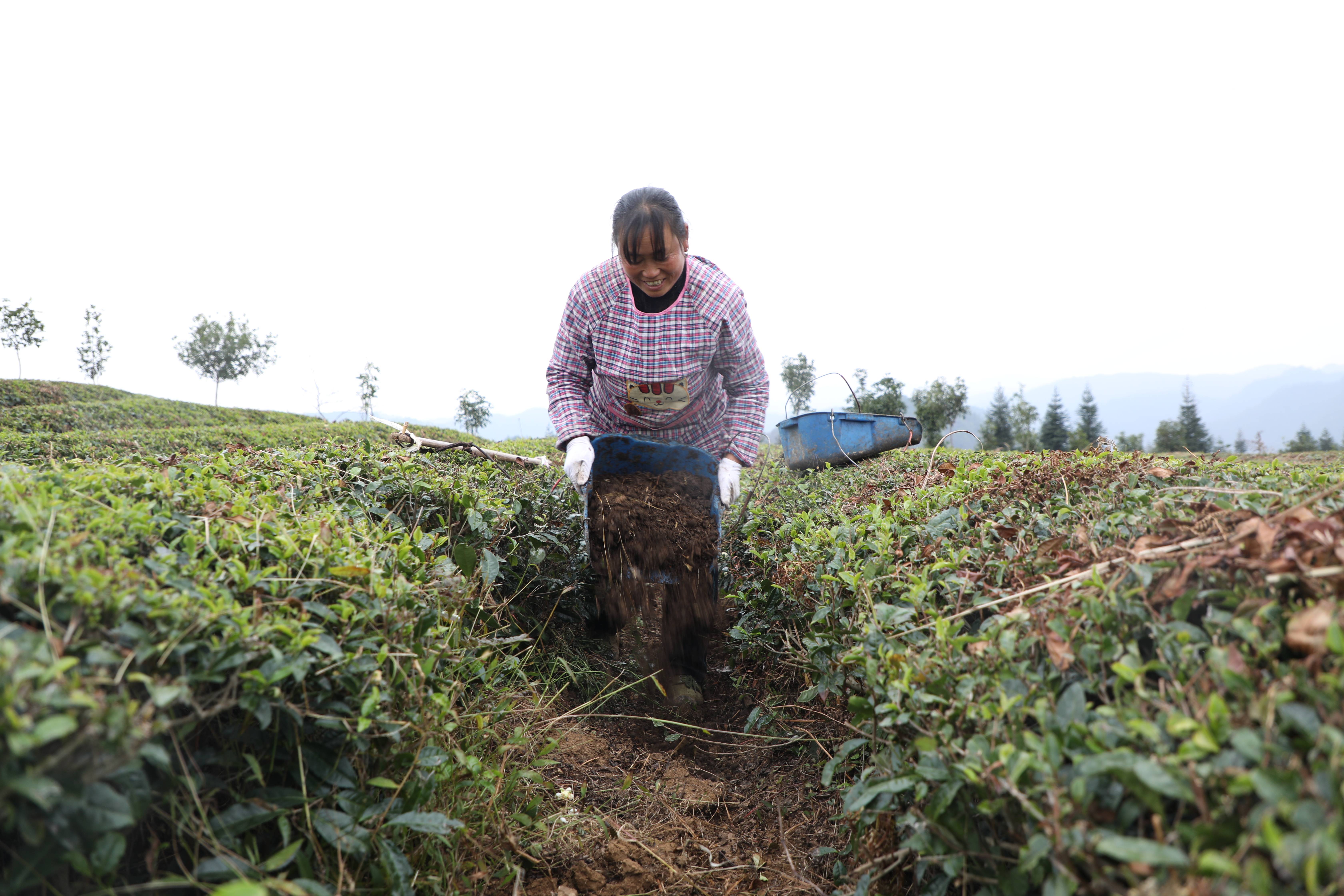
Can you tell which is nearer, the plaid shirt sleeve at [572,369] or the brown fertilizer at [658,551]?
the brown fertilizer at [658,551]

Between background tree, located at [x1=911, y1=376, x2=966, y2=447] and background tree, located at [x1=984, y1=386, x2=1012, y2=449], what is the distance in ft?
17.0

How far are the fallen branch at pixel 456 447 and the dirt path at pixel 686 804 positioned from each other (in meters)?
1.34

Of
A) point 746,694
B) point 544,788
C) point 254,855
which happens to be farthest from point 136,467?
point 746,694

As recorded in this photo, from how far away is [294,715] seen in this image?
125cm

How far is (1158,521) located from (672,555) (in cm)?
170

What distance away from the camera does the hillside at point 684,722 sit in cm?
92

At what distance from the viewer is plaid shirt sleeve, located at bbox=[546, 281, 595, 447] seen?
320cm

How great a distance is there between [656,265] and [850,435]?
344 cm

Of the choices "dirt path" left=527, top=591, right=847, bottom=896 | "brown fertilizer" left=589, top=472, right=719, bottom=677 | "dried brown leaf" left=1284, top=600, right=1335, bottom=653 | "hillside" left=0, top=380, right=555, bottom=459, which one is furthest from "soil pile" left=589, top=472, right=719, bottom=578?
"dried brown leaf" left=1284, top=600, right=1335, bottom=653

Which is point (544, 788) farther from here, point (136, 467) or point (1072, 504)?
point (1072, 504)

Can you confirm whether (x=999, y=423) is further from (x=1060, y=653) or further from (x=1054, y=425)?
(x=1060, y=653)

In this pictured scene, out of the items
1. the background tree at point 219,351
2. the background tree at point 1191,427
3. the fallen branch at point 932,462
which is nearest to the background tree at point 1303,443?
the background tree at point 1191,427

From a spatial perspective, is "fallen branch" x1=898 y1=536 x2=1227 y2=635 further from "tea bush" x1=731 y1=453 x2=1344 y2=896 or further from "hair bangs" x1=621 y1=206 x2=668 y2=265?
"hair bangs" x1=621 y1=206 x2=668 y2=265

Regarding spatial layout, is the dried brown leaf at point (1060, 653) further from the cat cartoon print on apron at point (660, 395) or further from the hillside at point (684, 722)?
the cat cartoon print on apron at point (660, 395)
